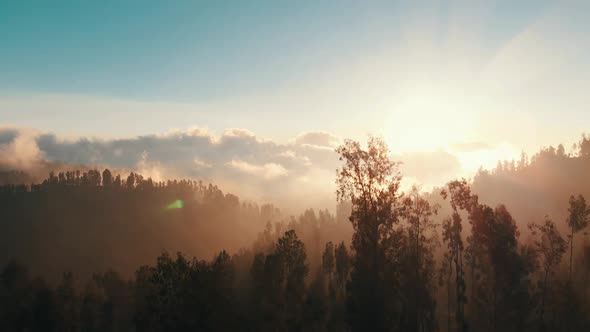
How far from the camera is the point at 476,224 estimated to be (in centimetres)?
5450

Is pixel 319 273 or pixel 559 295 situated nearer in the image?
pixel 559 295

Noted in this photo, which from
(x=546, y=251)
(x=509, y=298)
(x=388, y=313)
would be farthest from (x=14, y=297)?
(x=546, y=251)

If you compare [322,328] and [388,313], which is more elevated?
[388,313]

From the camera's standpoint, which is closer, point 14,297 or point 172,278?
point 172,278

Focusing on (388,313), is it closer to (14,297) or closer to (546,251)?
(546,251)

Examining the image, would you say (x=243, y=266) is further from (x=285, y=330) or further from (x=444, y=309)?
(x=285, y=330)

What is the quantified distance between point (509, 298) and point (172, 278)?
40.5 meters

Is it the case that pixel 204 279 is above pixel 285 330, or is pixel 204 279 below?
above

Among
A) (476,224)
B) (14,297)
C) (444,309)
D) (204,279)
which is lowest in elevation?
(444,309)

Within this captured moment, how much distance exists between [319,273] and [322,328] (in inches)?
2209

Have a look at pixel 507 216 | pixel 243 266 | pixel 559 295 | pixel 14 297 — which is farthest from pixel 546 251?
pixel 243 266

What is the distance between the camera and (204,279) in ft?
142

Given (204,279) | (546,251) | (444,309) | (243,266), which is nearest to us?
(204,279)

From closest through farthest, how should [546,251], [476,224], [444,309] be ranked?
[476,224] < [546,251] < [444,309]
